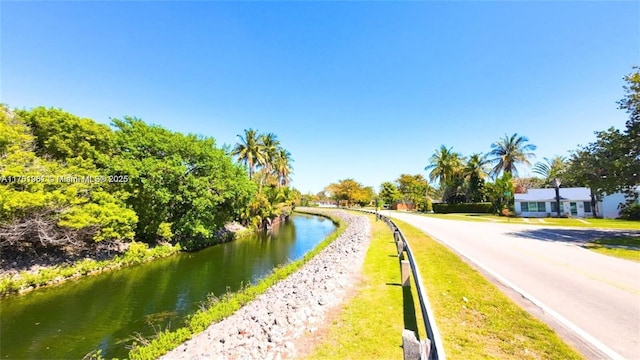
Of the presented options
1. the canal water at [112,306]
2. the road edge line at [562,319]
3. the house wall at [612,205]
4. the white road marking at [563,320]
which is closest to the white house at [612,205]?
the house wall at [612,205]

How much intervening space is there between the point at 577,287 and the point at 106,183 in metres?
22.5

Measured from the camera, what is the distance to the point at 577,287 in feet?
24.0

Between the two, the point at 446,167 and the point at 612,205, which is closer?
the point at 612,205

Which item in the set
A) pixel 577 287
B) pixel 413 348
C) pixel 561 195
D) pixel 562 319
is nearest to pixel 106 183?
pixel 413 348

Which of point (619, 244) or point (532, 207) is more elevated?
point (532, 207)

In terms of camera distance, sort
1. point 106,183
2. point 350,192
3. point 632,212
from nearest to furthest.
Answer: point 106,183
point 632,212
point 350,192

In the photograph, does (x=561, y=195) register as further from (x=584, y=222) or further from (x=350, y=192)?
(x=350, y=192)

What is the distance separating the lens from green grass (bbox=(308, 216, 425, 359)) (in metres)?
5.08

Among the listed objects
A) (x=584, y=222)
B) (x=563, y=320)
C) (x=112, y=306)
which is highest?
(x=584, y=222)

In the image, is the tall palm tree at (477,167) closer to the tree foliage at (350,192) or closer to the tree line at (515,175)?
the tree line at (515,175)

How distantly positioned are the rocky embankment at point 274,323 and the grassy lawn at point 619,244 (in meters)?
11.4

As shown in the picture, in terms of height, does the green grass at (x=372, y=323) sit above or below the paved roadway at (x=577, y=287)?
below

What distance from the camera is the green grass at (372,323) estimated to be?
16.7 feet

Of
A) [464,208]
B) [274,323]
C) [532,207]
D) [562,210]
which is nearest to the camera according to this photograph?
[274,323]
